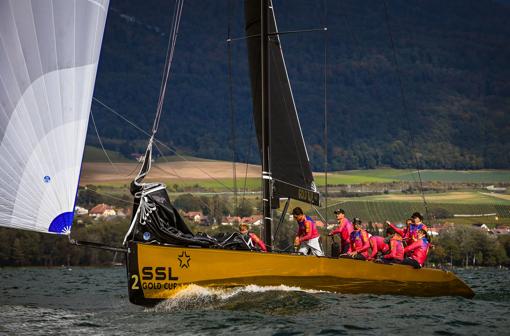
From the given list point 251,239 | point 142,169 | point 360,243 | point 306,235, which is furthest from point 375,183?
point 142,169

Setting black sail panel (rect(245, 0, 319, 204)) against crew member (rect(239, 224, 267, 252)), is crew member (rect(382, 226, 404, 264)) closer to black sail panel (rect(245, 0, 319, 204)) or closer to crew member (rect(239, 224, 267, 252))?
black sail panel (rect(245, 0, 319, 204))

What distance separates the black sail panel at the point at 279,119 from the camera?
22156 millimetres

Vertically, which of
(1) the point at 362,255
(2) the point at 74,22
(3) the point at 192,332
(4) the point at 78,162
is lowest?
(3) the point at 192,332

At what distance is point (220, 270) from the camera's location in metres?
19.1

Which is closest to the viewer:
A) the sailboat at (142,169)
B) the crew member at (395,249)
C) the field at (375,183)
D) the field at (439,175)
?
the sailboat at (142,169)

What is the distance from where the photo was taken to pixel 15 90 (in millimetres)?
17109

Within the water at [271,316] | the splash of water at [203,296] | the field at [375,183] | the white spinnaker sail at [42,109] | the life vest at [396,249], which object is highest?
the field at [375,183]

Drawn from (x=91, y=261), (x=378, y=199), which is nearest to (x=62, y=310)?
(x=91, y=261)

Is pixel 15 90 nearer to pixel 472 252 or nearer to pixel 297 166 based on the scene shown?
pixel 297 166

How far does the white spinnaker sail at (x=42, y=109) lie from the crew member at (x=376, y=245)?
7150mm

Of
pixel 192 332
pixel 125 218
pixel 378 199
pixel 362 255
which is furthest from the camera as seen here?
pixel 378 199

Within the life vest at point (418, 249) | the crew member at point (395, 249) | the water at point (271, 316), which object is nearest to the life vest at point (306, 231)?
the water at point (271, 316)

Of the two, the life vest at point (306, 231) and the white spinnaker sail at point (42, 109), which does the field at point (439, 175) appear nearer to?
the life vest at point (306, 231)

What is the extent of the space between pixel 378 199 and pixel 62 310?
109 metres
